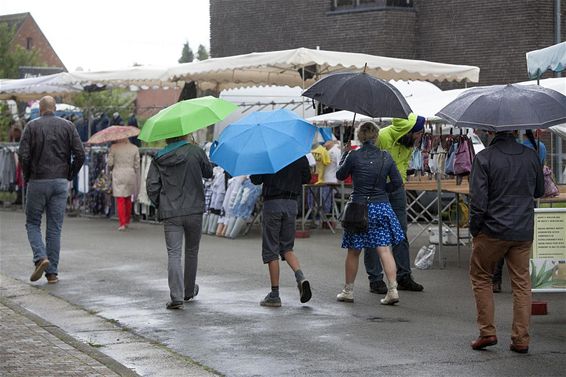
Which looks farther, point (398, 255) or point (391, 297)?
point (398, 255)

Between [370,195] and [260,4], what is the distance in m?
21.9

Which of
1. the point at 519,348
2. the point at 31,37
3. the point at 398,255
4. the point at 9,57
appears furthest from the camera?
the point at 31,37

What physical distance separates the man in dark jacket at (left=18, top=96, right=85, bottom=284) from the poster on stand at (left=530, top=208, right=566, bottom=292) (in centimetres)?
543

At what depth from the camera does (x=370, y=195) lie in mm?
10977

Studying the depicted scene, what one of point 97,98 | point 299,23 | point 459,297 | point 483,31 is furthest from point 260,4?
point 459,297

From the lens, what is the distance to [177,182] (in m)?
10.9

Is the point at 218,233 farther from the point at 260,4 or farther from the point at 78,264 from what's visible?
the point at 260,4

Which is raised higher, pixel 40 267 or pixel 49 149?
pixel 49 149

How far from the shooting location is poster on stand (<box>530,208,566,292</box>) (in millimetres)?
10109

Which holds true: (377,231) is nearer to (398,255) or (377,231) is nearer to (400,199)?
(400,199)

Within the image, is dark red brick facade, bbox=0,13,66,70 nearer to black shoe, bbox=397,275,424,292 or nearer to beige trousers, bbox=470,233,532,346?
black shoe, bbox=397,275,424,292

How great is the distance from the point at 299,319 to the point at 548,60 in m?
3.83

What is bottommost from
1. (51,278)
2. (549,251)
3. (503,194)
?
(51,278)

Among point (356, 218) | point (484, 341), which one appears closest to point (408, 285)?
point (356, 218)
